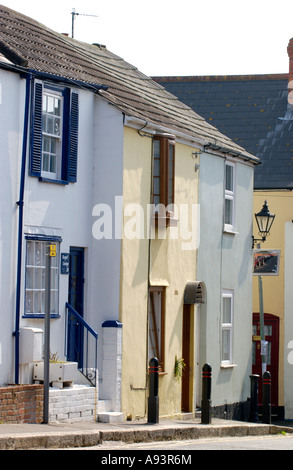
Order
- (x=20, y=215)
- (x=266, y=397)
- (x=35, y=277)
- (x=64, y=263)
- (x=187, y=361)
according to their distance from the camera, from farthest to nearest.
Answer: (x=187, y=361) < (x=266, y=397) < (x=64, y=263) < (x=35, y=277) < (x=20, y=215)

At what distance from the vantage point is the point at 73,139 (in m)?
17.6

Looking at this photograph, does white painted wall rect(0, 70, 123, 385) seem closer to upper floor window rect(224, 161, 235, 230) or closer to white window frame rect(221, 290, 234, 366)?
white window frame rect(221, 290, 234, 366)

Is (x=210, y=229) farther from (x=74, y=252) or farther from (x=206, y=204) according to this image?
(x=74, y=252)

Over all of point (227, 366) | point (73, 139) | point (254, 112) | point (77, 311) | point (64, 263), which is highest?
point (254, 112)

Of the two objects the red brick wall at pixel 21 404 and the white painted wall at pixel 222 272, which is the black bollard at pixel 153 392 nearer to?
Result: the red brick wall at pixel 21 404

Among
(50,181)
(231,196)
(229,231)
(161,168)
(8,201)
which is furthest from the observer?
(231,196)

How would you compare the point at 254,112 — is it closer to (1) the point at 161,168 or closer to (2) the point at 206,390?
(1) the point at 161,168

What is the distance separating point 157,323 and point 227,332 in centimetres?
402

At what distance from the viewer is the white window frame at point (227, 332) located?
23.1m

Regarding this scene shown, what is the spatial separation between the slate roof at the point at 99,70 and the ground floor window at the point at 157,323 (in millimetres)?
3265

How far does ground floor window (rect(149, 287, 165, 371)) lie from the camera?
64.6 feet

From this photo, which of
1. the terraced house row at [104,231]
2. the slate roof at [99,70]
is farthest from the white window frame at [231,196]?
the terraced house row at [104,231]

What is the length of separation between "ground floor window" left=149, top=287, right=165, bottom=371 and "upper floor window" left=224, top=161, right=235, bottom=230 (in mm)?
4172

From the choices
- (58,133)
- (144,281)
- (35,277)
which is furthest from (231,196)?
(35,277)
